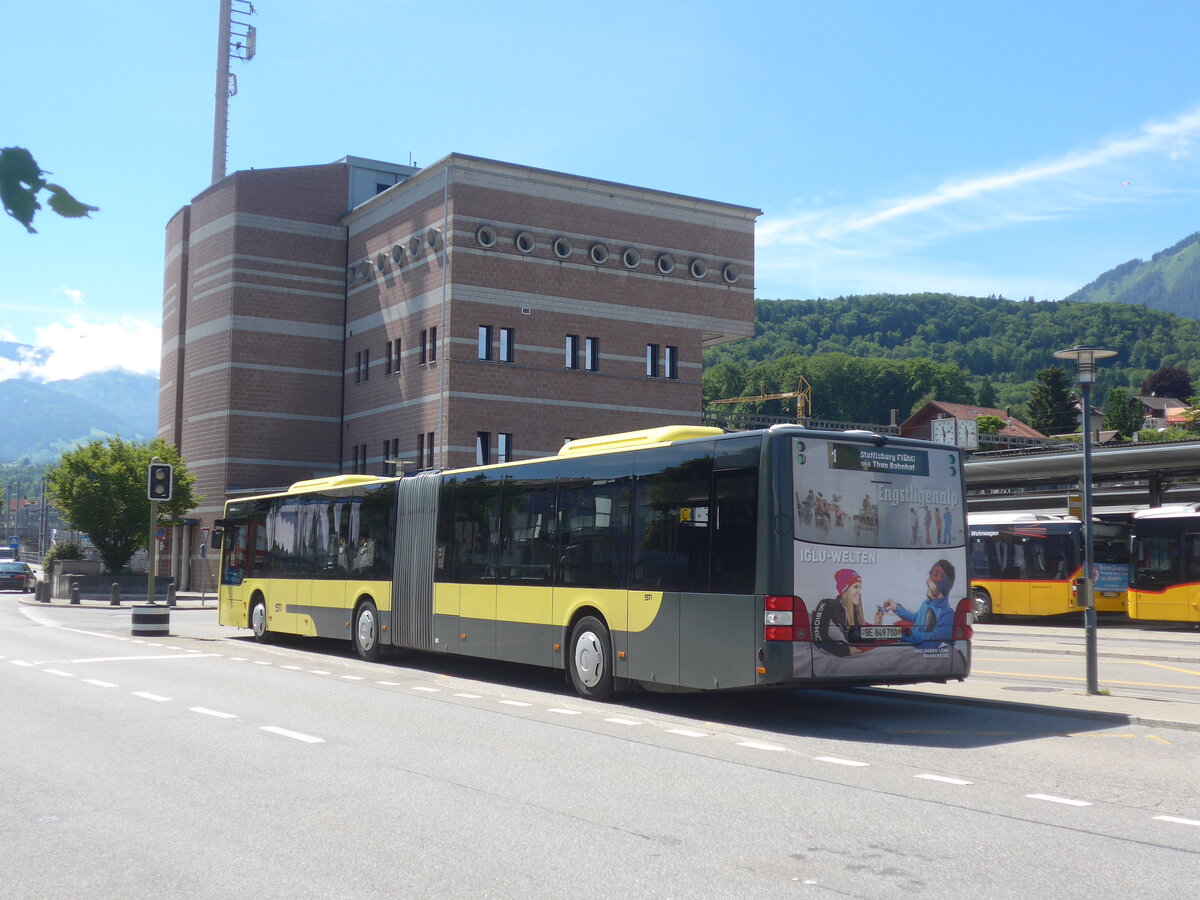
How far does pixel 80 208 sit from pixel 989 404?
486 feet

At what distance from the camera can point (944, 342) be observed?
15838cm

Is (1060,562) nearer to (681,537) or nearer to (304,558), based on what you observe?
(304,558)

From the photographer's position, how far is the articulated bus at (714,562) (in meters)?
11.6

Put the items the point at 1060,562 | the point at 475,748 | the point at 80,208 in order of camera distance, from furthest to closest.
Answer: the point at 1060,562 → the point at 475,748 → the point at 80,208

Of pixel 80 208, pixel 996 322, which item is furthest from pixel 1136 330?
pixel 80 208

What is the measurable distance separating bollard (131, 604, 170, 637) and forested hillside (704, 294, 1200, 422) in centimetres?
9751

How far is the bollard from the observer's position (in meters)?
24.7

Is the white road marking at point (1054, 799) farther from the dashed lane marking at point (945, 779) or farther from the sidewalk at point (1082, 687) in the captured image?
the sidewalk at point (1082, 687)

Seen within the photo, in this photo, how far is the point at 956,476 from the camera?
42.8 feet

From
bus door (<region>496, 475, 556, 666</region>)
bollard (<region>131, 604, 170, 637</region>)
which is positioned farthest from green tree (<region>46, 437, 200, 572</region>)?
bus door (<region>496, 475, 556, 666</region>)

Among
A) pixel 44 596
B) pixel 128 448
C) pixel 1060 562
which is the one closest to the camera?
pixel 1060 562

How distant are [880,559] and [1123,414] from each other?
122294mm

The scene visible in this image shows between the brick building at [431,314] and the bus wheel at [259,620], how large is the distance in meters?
21.4

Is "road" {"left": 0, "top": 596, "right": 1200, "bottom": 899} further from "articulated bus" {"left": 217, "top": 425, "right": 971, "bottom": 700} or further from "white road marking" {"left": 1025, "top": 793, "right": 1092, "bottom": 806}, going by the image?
"articulated bus" {"left": 217, "top": 425, "right": 971, "bottom": 700}
